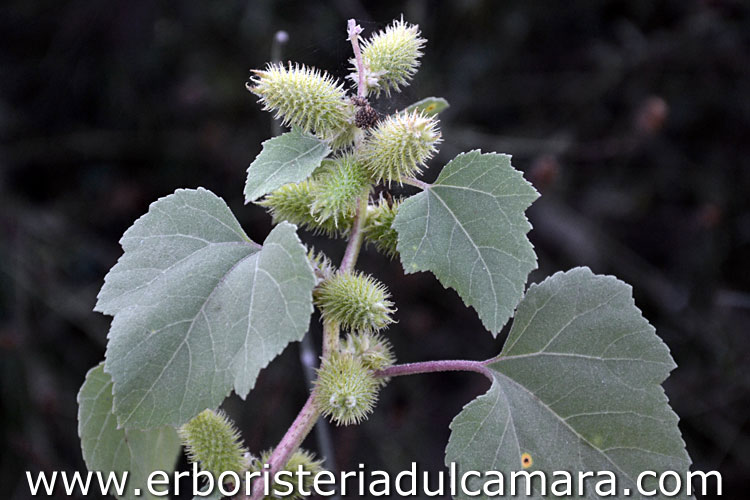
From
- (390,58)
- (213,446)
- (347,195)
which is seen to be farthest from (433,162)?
(213,446)

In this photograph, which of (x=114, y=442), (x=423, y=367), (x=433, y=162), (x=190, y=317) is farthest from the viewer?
(x=433, y=162)

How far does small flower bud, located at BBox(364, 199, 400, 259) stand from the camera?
1327 mm

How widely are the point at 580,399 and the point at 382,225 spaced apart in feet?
1.67

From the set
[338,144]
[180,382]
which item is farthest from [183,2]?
[180,382]

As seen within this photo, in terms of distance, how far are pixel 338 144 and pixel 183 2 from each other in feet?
8.87

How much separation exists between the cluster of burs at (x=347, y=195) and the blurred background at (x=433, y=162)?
1.90m

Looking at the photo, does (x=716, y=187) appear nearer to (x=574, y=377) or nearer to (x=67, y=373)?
(x=574, y=377)

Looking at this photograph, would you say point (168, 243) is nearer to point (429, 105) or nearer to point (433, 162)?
point (429, 105)

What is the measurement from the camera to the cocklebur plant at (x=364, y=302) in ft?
3.70

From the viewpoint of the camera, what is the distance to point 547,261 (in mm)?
3646

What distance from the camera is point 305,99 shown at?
1.22 metres

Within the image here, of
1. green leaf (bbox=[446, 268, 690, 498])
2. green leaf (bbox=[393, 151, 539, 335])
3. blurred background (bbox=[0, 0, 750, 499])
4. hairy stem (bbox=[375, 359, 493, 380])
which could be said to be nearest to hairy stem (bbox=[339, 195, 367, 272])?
green leaf (bbox=[393, 151, 539, 335])

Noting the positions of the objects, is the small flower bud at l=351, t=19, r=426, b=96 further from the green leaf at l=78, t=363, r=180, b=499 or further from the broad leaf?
the green leaf at l=78, t=363, r=180, b=499

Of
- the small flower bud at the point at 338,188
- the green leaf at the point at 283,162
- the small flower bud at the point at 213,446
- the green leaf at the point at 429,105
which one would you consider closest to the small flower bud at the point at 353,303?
the small flower bud at the point at 338,188
